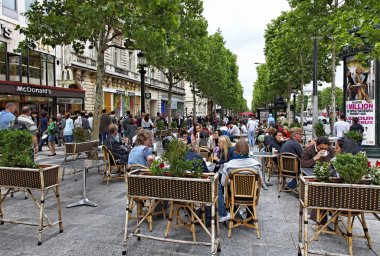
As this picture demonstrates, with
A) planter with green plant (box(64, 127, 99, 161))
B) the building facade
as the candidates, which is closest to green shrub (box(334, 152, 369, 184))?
planter with green plant (box(64, 127, 99, 161))

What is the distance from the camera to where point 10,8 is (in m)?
18.0

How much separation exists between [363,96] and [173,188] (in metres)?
12.5

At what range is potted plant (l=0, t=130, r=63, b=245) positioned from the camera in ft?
14.8

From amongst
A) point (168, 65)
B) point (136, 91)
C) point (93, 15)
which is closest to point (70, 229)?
point (93, 15)

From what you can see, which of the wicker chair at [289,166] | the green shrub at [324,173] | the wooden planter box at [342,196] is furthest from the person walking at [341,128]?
the wooden planter box at [342,196]

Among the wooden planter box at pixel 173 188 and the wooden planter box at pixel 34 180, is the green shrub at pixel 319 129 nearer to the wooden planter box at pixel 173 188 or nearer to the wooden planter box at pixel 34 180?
the wooden planter box at pixel 173 188

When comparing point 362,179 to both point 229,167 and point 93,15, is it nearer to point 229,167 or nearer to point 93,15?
point 229,167

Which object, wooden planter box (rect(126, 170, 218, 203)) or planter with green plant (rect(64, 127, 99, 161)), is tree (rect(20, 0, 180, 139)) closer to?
planter with green plant (rect(64, 127, 99, 161))

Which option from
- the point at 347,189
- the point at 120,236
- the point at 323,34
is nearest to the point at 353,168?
the point at 347,189

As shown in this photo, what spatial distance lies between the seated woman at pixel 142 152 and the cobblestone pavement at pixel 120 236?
0.97 metres

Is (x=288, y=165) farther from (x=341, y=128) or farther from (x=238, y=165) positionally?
(x=341, y=128)

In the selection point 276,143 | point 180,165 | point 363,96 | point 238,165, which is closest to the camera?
point 180,165

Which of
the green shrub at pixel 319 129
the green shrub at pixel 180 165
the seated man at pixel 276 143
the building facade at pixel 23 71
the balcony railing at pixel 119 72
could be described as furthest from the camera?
the balcony railing at pixel 119 72

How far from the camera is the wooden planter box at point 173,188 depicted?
12.9 feet
